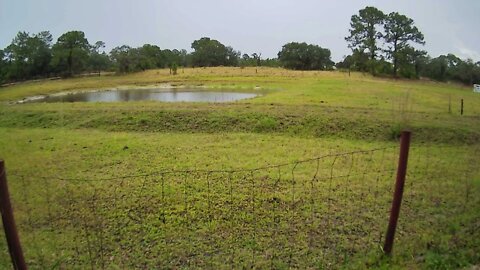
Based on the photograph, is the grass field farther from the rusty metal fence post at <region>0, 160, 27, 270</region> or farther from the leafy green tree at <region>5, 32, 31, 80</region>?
the leafy green tree at <region>5, 32, 31, 80</region>

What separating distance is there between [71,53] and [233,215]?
65.6 metres

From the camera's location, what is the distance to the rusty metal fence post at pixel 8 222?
3960mm

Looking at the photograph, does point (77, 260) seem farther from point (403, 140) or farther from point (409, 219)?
point (409, 219)

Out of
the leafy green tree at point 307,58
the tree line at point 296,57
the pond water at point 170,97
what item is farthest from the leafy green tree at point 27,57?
the leafy green tree at point 307,58

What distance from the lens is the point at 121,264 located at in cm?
533

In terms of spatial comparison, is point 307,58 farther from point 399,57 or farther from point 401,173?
point 401,173

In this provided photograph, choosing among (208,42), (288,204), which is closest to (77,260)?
(288,204)

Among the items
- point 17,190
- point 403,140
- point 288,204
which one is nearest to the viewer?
point 403,140

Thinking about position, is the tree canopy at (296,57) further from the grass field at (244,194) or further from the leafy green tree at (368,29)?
the grass field at (244,194)

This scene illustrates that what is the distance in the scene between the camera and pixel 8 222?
4.04 metres

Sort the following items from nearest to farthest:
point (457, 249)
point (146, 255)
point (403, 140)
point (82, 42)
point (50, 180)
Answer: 1. point (403, 140)
2. point (457, 249)
3. point (146, 255)
4. point (50, 180)
5. point (82, 42)

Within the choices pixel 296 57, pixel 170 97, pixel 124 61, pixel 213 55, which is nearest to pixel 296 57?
pixel 296 57

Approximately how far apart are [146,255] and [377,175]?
638cm

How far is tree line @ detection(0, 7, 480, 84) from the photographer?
54.4m
